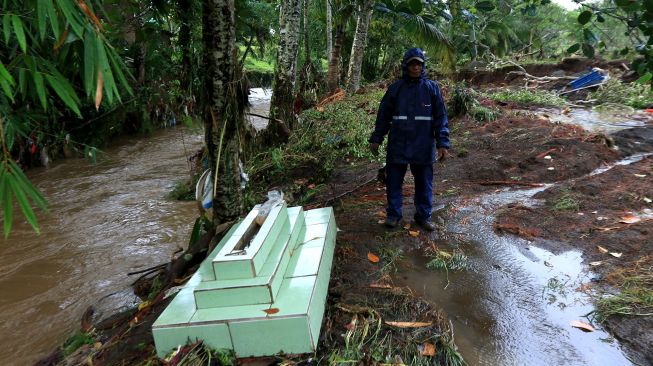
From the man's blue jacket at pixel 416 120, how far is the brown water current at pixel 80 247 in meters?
1.95

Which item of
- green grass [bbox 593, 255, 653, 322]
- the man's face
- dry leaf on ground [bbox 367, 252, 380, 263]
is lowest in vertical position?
green grass [bbox 593, 255, 653, 322]

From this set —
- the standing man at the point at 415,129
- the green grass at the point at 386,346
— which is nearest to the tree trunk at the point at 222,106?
the standing man at the point at 415,129

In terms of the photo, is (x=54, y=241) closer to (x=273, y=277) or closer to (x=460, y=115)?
(x=273, y=277)

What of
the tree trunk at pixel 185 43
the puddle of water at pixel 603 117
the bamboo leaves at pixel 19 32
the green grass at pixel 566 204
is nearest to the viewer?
the bamboo leaves at pixel 19 32

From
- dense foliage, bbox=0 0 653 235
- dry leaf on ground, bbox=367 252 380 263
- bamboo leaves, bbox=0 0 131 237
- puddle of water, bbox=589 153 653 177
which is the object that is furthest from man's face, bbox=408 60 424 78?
puddle of water, bbox=589 153 653 177

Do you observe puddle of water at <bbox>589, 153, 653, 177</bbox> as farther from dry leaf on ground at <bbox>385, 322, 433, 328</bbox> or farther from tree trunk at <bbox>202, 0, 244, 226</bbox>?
tree trunk at <bbox>202, 0, 244, 226</bbox>

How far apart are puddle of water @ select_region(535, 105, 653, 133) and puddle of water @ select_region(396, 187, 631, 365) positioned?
6423 millimetres

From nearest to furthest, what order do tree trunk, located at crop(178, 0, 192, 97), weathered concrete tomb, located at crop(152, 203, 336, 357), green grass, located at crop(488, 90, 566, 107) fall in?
weathered concrete tomb, located at crop(152, 203, 336, 357) < tree trunk, located at crop(178, 0, 192, 97) < green grass, located at crop(488, 90, 566, 107)

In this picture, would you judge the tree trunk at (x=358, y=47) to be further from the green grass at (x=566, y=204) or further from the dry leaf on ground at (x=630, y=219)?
the dry leaf on ground at (x=630, y=219)

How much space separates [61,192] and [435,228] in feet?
25.9

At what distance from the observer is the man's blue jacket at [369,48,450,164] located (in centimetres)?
395

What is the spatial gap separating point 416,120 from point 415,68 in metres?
0.48

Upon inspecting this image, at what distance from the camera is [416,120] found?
13.0 feet

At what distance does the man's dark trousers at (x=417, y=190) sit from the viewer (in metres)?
4.11
